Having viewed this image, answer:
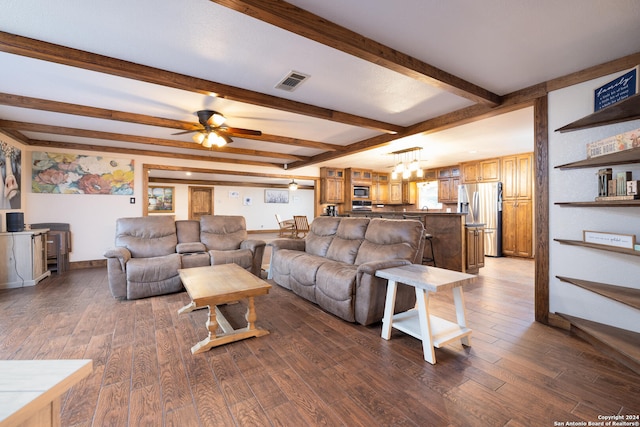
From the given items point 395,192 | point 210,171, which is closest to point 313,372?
point 210,171

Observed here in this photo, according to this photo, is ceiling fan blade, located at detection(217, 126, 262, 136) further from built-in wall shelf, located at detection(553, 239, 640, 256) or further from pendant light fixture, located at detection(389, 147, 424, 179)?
built-in wall shelf, located at detection(553, 239, 640, 256)

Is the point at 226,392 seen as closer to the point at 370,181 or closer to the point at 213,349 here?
the point at 213,349

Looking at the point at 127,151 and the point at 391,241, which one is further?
the point at 127,151

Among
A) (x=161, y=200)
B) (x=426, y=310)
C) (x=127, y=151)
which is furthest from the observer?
(x=161, y=200)

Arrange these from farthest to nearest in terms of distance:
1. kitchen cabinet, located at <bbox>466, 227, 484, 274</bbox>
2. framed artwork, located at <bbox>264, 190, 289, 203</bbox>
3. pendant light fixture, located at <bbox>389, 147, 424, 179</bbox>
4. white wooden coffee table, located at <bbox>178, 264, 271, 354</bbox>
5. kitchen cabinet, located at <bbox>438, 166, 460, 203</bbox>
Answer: framed artwork, located at <bbox>264, 190, 289, 203</bbox>, kitchen cabinet, located at <bbox>438, 166, 460, 203</bbox>, pendant light fixture, located at <bbox>389, 147, 424, 179</bbox>, kitchen cabinet, located at <bbox>466, 227, 484, 274</bbox>, white wooden coffee table, located at <bbox>178, 264, 271, 354</bbox>

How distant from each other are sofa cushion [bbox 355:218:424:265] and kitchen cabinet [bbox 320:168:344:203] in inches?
177

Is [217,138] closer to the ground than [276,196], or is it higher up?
higher up

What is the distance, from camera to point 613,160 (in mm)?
2146

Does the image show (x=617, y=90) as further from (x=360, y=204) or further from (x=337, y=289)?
(x=360, y=204)

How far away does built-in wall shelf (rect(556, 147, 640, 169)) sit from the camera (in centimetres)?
194

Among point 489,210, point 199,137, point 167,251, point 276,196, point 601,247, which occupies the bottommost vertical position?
point 167,251

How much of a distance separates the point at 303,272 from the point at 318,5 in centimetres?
250

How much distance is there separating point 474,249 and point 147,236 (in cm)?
515

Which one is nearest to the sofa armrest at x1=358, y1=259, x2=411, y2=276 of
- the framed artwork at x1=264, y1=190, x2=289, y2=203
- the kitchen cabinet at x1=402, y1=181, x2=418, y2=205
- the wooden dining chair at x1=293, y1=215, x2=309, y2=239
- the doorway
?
the wooden dining chair at x1=293, y1=215, x2=309, y2=239
